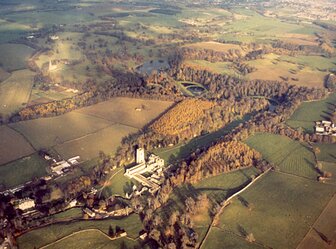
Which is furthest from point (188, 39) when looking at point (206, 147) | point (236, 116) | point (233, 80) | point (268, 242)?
point (268, 242)

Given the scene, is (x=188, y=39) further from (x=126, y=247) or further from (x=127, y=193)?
(x=126, y=247)

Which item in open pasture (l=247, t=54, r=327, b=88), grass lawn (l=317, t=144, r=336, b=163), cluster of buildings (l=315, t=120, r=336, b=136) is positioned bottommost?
open pasture (l=247, t=54, r=327, b=88)

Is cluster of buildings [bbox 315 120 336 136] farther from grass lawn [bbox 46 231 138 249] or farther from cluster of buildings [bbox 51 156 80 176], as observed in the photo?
grass lawn [bbox 46 231 138 249]

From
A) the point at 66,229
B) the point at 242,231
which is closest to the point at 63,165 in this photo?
the point at 66,229

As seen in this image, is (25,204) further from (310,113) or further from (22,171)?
(310,113)

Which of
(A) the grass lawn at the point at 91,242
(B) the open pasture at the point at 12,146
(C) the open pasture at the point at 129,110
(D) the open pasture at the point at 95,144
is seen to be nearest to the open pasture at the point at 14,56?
(C) the open pasture at the point at 129,110

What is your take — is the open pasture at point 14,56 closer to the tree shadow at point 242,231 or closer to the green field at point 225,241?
→ the green field at point 225,241

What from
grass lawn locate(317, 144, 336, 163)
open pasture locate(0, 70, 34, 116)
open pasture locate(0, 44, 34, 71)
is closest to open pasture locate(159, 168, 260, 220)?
grass lawn locate(317, 144, 336, 163)
